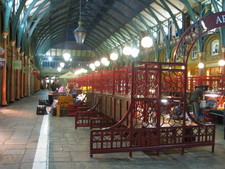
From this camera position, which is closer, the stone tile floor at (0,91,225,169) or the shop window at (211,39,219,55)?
the stone tile floor at (0,91,225,169)

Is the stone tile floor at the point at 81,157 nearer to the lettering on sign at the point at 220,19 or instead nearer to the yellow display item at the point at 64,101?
the lettering on sign at the point at 220,19

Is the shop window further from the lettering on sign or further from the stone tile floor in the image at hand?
the stone tile floor

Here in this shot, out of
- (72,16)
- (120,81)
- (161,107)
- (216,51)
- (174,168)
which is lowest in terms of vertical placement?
(174,168)

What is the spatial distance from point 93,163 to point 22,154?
5.57 ft

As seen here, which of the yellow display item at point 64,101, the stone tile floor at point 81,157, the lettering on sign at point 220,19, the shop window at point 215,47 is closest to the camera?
the stone tile floor at point 81,157

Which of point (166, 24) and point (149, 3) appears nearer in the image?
point (149, 3)

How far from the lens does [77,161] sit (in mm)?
5137

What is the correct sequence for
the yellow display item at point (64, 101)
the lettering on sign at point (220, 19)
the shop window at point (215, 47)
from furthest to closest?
1. the shop window at point (215, 47)
2. the yellow display item at point (64, 101)
3. the lettering on sign at point (220, 19)

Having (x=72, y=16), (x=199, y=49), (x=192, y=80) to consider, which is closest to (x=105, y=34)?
(x=72, y=16)

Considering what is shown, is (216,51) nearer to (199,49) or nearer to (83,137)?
(199,49)

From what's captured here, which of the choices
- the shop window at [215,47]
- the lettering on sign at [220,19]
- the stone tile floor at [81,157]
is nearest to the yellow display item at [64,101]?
the stone tile floor at [81,157]

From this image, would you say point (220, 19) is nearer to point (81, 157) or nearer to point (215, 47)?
point (81, 157)

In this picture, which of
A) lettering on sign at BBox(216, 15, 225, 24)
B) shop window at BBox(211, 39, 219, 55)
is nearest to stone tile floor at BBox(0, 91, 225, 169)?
lettering on sign at BBox(216, 15, 225, 24)

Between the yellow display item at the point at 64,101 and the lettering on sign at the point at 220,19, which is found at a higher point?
the lettering on sign at the point at 220,19
